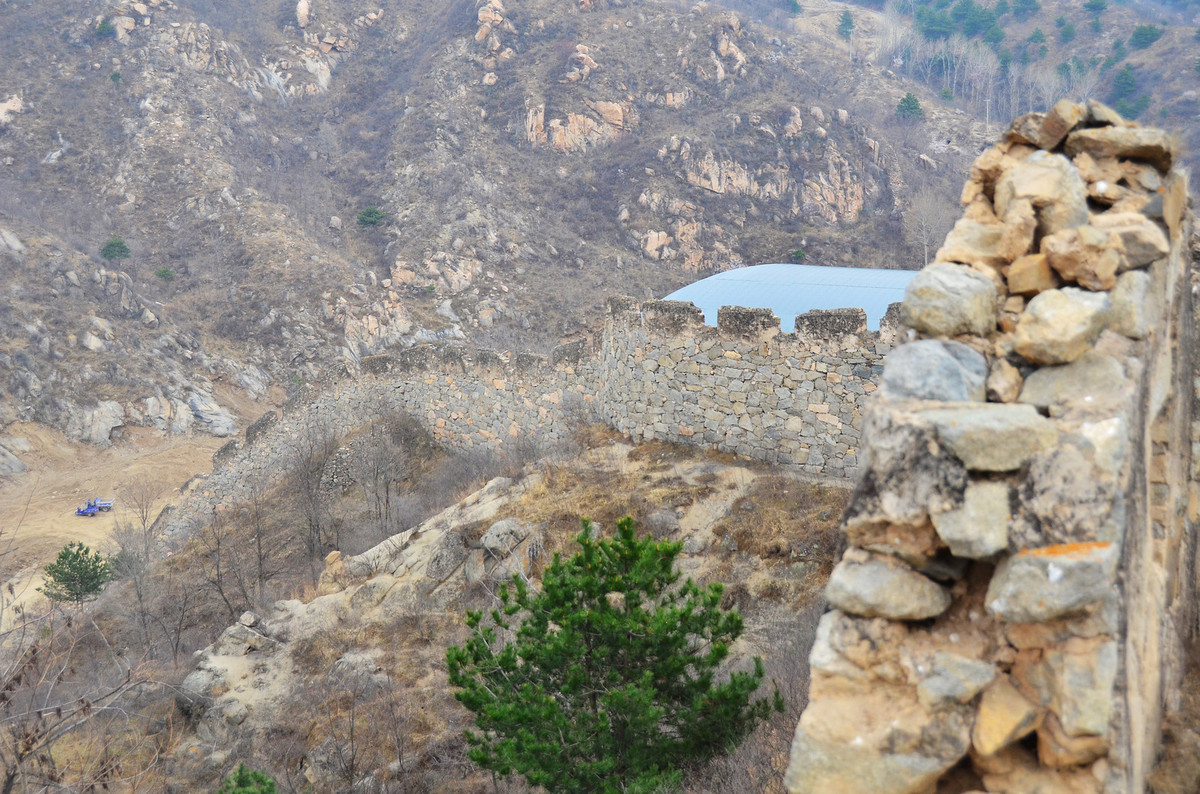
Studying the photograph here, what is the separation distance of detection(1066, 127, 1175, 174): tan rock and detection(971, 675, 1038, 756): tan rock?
A: 2262mm

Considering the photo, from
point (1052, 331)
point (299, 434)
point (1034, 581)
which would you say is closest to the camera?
point (1034, 581)

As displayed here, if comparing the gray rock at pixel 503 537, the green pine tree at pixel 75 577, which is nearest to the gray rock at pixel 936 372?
the gray rock at pixel 503 537

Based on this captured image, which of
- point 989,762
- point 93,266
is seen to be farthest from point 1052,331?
point 93,266

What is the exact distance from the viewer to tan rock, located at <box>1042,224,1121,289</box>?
277cm

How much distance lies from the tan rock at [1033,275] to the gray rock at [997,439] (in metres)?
0.79

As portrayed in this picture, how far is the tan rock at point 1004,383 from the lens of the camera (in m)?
2.62

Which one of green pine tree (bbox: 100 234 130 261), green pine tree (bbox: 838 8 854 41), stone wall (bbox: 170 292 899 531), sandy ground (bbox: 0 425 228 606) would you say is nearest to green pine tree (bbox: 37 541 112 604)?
sandy ground (bbox: 0 425 228 606)

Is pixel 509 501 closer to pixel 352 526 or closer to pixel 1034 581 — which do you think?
pixel 352 526

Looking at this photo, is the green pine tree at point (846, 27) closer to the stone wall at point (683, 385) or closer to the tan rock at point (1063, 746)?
the stone wall at point (683, 385)

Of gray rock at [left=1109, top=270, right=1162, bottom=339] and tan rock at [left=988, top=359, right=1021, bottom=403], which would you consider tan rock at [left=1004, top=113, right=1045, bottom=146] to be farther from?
tan rock at [left=988, top=359, right=1021, bottom=403]

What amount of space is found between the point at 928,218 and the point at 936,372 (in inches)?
1665

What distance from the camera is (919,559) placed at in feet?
7.75

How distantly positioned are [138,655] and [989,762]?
39.5 ft

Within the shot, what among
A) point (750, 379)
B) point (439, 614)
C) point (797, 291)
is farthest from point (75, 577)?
point (797, 291)
